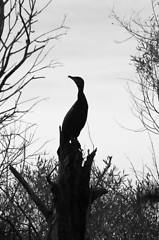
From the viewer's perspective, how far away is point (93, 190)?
4.94 meters

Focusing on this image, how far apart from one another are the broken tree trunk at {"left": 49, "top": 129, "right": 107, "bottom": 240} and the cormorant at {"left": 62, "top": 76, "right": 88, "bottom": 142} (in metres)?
1.37

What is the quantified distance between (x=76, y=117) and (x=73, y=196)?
1893mm

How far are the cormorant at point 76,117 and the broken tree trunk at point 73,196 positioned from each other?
53.9 inches

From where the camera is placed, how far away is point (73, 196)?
4961 millimetres

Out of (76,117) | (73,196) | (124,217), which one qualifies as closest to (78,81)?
(76,117)

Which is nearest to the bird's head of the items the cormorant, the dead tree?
the cormorant

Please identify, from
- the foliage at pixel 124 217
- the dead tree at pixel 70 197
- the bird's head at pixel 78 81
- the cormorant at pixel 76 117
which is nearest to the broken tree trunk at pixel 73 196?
the dead tree at pixel 70 197

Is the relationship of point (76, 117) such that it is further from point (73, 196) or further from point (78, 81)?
point (73, 196)

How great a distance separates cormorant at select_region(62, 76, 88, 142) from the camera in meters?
6.61

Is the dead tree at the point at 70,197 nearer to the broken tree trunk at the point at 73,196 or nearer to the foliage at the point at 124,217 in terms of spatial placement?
the broken tree trunk at the point at 73,196

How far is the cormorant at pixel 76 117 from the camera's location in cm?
661

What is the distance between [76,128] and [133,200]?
7.07m

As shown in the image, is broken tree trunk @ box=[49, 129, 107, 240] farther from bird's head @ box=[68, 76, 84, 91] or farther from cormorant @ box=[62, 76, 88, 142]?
bird's head @ box=[68, 76, 84, 91]

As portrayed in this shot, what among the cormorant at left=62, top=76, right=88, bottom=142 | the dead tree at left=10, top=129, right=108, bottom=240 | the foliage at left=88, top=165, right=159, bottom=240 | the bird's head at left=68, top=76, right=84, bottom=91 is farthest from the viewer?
the foliage at left=88, top=165, right=159, bottom=240
